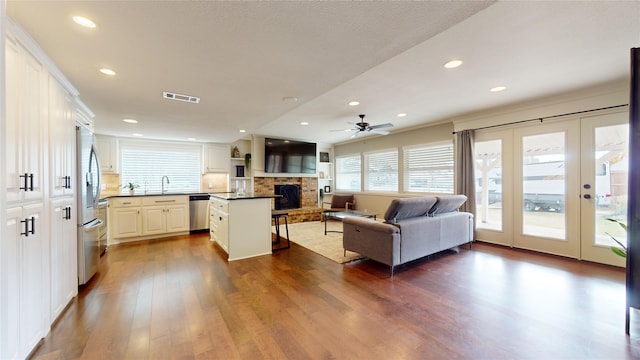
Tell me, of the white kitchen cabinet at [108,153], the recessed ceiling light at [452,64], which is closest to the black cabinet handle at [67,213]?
the white kitchen cabinet at [108,153]

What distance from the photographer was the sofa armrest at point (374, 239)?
2.99 metres

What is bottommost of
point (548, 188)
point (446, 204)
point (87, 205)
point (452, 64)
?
point (446, 204)

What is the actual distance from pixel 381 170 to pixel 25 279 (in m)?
6.36

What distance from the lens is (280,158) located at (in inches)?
266

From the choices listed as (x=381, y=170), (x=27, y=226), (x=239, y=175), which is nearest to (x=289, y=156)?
(x=239, y=175)

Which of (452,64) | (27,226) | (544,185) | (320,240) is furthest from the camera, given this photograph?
(320,240)

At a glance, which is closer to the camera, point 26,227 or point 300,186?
point 26,227

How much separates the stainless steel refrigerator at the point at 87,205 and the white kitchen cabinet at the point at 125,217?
68.3 inches

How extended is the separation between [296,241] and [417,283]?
8.15 feet

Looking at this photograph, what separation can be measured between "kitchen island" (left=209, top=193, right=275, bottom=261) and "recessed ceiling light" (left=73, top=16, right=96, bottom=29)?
7.88ft

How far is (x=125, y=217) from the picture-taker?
4.62 metres

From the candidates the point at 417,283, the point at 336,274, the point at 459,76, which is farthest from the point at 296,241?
the point at 459,76

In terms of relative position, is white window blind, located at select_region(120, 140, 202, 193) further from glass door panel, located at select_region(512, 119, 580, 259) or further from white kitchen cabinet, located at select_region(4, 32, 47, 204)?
glass door panel, located at select_region(512, 119, 580, 259)

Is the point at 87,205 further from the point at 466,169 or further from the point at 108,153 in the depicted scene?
the point at 466,169
